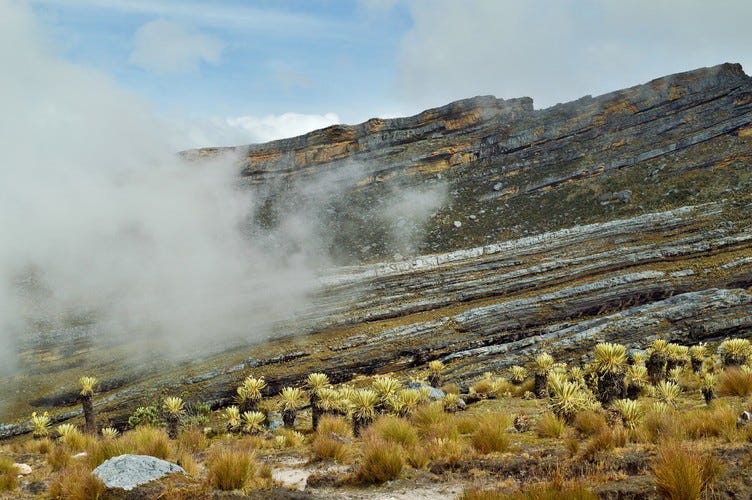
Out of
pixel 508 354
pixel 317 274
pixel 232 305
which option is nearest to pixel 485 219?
pixel 317 274

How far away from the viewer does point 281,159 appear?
265 feet

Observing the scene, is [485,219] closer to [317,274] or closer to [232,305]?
[317,274]

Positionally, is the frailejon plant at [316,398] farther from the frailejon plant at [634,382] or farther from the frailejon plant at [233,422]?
the frailejon plant at [634,382]

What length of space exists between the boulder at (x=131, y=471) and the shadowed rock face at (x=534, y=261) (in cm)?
2692

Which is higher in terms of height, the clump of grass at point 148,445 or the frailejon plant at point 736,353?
the clump of grass at point 148,445

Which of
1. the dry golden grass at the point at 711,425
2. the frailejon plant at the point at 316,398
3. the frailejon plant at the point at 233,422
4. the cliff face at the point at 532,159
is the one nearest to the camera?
the dry golden grass at the point at 711,425

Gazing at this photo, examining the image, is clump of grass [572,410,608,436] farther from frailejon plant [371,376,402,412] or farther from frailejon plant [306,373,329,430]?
frailejon plant [306,373,329,430]

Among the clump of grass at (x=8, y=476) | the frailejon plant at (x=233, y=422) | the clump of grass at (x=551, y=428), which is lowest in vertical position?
the frailejon plant at (x=233, y=422)

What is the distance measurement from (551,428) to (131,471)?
9474mm

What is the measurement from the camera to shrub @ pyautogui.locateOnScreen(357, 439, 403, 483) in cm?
960

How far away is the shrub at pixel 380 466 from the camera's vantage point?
9.60 metres

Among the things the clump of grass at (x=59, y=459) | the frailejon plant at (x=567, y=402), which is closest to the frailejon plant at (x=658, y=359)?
the frailejon plant at (x=567, y=402)

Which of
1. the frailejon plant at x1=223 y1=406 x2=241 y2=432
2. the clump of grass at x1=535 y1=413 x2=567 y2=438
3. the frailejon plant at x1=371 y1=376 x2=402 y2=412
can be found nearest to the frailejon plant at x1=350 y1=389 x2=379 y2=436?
the frailejon plant at x1=371 y1=376 x2=402 y2=412

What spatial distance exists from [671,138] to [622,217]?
15.6 metres
